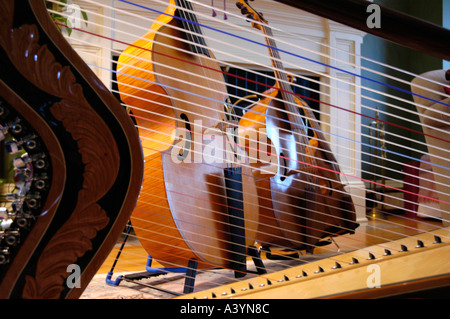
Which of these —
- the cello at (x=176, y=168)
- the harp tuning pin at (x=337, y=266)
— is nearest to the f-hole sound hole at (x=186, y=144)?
the cello at (x=176, y=168)

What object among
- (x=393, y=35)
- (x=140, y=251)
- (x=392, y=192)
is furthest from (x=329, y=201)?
(x=392, y=192)

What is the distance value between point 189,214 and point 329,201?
3.34 feet

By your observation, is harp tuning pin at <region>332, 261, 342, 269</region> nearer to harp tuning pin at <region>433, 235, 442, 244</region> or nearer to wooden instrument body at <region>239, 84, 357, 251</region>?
harp tuning pin at <region>433, 235, 442, 244</region>

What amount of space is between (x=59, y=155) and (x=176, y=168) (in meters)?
0.70

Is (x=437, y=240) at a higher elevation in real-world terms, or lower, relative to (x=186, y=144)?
lower

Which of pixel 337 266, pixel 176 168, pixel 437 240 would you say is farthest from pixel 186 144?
pixel 437 240

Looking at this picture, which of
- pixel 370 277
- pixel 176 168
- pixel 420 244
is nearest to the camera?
pixel 370 277

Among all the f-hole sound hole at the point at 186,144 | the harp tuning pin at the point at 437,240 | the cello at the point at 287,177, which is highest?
the cello at the point at 287,177

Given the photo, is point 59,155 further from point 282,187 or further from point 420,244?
point 282,187

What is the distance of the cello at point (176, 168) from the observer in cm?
117

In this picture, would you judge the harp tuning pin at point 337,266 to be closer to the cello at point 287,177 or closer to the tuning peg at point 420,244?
the tuning peg at point 420,244

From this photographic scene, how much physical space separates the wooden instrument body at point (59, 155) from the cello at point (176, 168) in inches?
23.7

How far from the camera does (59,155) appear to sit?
0.49 metres

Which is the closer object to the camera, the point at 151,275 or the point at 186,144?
the point at 186,144
